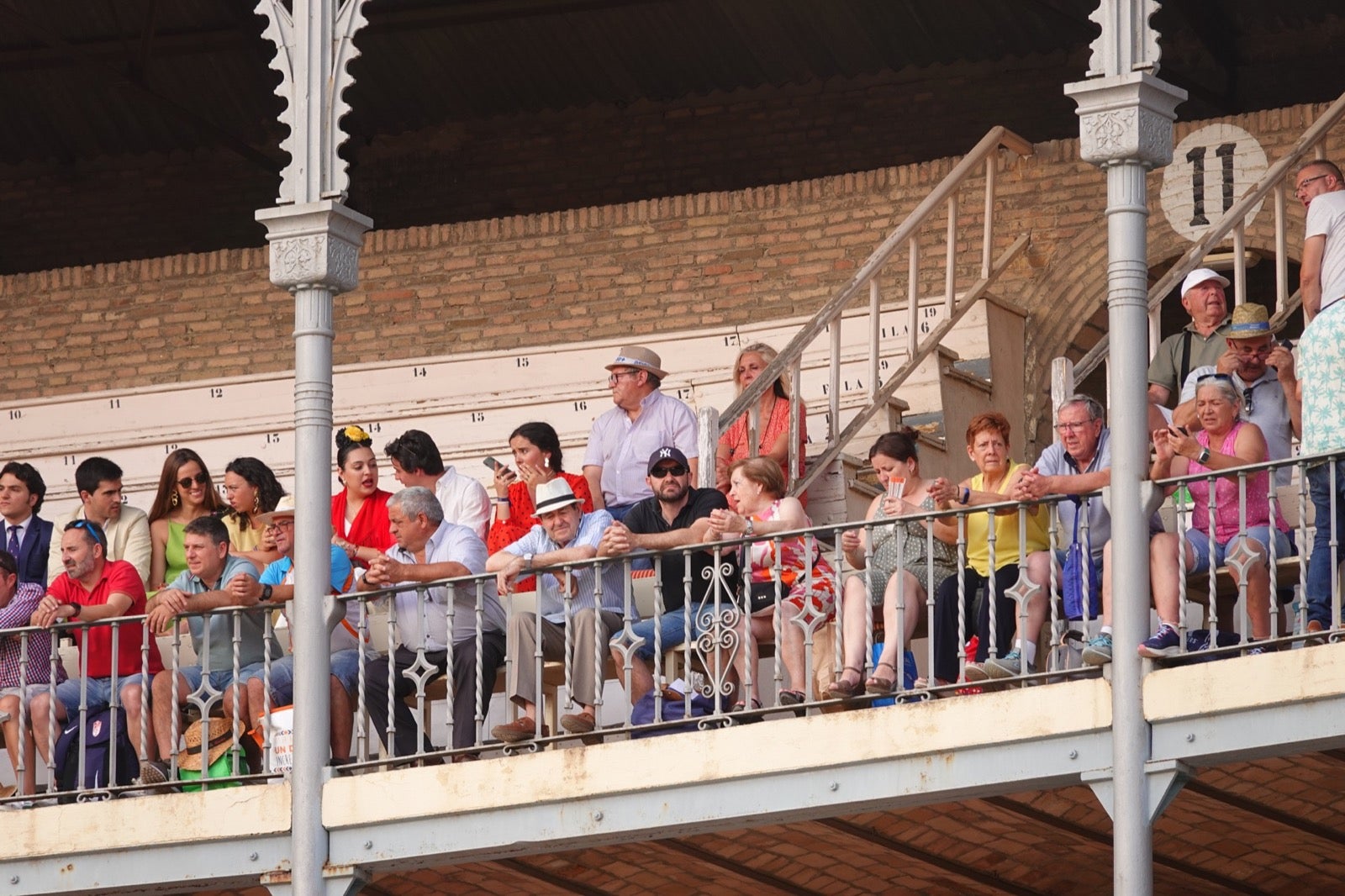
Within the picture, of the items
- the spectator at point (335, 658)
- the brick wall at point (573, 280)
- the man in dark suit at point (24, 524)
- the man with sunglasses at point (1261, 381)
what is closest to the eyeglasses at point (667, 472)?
the spectator at point (335, 658)

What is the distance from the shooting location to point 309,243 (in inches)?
408

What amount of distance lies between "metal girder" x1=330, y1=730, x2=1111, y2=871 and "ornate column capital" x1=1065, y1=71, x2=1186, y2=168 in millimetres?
1994

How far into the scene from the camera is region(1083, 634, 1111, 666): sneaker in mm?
9008

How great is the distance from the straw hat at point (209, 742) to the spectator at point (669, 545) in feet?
5.37

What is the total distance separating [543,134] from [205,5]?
7.75 feet

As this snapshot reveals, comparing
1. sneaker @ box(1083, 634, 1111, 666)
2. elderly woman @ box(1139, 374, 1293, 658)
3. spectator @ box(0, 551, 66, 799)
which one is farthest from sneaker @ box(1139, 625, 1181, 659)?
spectator @ box(0, 551, 66, 799)

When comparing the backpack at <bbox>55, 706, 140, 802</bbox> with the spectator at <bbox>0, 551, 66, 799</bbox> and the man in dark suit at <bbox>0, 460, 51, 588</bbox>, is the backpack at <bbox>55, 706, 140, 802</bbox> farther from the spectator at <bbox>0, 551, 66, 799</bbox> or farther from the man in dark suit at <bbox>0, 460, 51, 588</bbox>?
the man in dark suit at <bbox>0, 460, 51, 588</bbox>

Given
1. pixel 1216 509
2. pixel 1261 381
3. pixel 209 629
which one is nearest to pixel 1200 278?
pixel 1261 381

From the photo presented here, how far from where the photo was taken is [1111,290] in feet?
30.2

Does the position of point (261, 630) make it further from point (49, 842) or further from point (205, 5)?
point (205, 5)

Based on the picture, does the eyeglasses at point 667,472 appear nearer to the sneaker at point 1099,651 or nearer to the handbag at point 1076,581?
the handbag at point 1076,581

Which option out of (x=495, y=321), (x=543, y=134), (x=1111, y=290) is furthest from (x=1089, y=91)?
(x=543, y=134)

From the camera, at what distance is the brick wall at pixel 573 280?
15070 mm

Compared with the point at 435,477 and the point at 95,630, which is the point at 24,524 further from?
the point at 435,477
